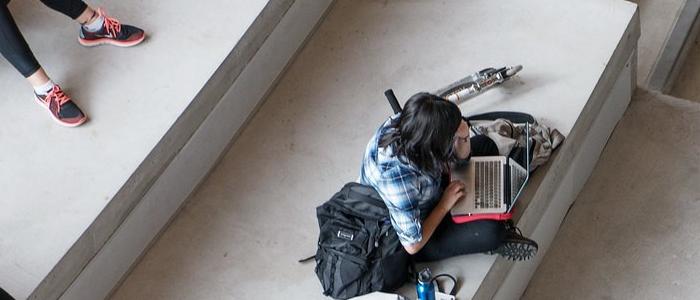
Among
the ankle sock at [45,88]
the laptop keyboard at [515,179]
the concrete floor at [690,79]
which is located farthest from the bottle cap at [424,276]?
the concrete floor at [690,79]

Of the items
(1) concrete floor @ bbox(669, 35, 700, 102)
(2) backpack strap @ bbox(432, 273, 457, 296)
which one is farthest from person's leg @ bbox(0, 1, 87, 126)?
(1) concrete floor @ bbox(669, 35, 700, 102)

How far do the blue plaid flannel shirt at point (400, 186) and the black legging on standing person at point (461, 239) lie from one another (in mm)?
170

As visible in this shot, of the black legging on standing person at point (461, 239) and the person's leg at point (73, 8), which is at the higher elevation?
the person's leg at point (73, 8)

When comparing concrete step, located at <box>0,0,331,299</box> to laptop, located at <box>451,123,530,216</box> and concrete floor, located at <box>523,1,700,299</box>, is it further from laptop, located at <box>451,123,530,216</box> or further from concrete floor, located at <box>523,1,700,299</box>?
concrete floor, located at <box>523,1,700,299</box>

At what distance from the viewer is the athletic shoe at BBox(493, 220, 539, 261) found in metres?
Result: 3.36

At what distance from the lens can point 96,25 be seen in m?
3.85

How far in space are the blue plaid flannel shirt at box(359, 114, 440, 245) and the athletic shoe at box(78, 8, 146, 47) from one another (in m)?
1.15

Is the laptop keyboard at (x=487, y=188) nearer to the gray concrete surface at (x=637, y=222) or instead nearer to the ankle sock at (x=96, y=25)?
the gray concrete surface at (x=637, y=222)

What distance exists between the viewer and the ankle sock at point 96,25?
3.83m

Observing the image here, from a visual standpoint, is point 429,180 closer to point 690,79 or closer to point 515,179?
point 515,179

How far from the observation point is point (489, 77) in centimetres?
382

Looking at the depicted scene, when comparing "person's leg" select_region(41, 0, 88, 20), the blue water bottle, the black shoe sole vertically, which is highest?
"person's leg" select_region(41, 0, 88, 20)

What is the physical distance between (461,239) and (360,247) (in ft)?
1.10

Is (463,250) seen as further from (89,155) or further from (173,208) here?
(89,155)
